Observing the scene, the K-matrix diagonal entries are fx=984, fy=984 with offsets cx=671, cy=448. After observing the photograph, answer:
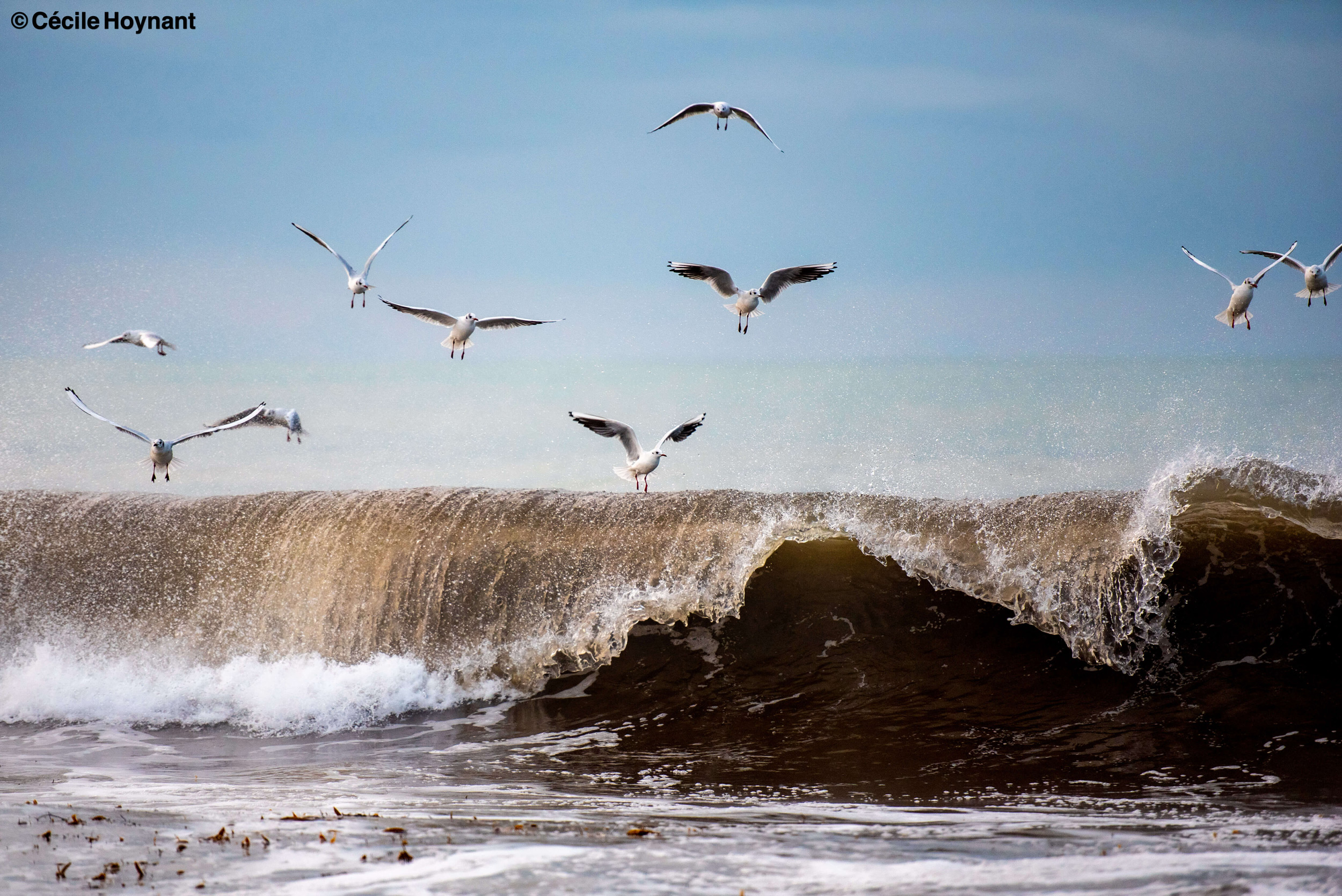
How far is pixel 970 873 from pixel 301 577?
9.16 meters

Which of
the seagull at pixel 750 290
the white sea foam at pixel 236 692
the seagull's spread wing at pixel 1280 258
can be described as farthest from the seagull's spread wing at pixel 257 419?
the seagull's spread wing at pixel 1280 258

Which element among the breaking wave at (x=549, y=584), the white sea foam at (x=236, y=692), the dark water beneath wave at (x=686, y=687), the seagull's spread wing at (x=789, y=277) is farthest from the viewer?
the seagull's spread wing at (x=789, y=277)

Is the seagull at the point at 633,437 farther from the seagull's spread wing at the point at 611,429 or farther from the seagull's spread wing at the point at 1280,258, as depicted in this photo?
the seagull's spread wing at the point at 1280,258

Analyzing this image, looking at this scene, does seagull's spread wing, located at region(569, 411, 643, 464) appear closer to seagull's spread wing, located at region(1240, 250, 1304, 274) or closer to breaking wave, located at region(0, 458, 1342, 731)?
breaking wave, located at region(0, 458, 1342, 731)

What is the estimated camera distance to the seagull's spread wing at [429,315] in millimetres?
11625

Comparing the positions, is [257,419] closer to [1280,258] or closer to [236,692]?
[236,692]

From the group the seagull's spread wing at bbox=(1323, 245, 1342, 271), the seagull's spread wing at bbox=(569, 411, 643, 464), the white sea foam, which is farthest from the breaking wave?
the seagull's spread wing at bbox=(1323, 245, 1342, 271)

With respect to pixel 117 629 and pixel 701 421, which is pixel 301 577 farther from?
pixel 701 421

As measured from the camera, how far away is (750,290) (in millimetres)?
11156

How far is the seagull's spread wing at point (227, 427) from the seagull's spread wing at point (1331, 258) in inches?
470

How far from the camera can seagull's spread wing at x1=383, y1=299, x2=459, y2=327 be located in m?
11.6

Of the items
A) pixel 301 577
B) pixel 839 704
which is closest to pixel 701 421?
pixel 839 704

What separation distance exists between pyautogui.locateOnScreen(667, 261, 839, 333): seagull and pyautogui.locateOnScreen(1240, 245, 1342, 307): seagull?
5036 mm

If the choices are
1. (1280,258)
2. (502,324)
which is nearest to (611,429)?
(502,324)
